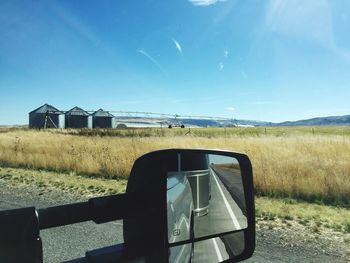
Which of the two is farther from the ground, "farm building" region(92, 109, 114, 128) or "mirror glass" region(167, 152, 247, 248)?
"farm building" region(92, 109, 114, 128)

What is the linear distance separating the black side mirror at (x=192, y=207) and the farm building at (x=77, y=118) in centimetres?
8235

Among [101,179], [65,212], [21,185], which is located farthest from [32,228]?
[101,179]

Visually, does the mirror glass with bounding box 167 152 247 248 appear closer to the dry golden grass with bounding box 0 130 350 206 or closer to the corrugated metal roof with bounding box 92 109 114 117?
the dry golden grass with bounding box 0 130 350 206

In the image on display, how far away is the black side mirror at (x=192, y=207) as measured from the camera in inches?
52.0

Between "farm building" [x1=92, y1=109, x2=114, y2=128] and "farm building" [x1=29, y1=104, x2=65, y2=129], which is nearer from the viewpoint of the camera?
"farm building" [x1=29, y1=104, x2=65, y2=129]

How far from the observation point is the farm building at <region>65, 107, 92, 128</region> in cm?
8169

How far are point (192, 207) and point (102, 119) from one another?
87.8 metres

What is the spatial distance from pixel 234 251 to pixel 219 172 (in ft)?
1.19

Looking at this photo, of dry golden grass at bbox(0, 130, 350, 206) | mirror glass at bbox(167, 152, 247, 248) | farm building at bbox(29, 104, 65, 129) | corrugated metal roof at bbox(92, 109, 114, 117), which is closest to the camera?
mirror glass at bbox(167, 152, 247, 248)

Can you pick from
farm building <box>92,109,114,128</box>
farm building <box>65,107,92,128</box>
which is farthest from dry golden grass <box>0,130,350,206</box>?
farm building <box>92,109,114,128</box>

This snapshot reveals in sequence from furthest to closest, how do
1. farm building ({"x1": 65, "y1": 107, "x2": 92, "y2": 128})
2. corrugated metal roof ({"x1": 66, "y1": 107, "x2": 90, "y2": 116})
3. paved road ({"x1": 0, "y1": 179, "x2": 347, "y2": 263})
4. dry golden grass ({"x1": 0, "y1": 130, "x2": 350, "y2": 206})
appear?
corrugated metal roof ({"x1": 66, "y1": 107, "x2": 90, "y2": 116})
farm building ({"x1": 65, "y1": 107, "x2": 92, "y2": 128})
dry golden grass ({"x1": 0, "y1": 130, "x2": 350, "y2": 206})
paved road ({"x1": 0, "y1": 179, "x2": 347, "y2": 263})

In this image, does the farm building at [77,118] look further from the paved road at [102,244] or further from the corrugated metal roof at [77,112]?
the paved road at [102,244]

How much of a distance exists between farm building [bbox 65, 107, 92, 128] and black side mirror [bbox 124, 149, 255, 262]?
270 feet

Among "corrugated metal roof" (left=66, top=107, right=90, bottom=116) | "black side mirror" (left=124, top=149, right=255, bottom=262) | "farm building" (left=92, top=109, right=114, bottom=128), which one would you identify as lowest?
"black side mirror" (left=124, top=149, right=255, bottom=262)
